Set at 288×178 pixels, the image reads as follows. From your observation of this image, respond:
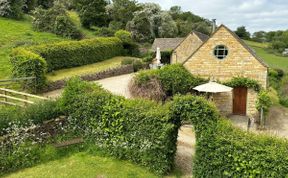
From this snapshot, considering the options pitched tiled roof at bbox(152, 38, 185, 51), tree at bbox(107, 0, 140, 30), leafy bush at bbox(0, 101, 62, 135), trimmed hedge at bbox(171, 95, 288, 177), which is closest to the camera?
trimmed hedge at bbox(171, 95, 288, 177)

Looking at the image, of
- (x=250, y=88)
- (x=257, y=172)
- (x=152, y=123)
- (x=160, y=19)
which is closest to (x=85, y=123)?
(x=152, y=123)

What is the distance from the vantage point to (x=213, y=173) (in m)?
14.2

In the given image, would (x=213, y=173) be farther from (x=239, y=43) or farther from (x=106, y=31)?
(x=106, y=31)

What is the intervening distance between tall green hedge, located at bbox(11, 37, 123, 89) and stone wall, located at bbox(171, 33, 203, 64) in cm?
879

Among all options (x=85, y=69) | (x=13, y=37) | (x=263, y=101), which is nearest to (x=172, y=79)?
(x=263, y=101)

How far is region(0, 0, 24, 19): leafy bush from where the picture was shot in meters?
46.3

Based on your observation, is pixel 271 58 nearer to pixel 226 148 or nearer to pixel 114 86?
pixel 114 86

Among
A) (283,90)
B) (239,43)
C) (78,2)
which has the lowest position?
(283,90)

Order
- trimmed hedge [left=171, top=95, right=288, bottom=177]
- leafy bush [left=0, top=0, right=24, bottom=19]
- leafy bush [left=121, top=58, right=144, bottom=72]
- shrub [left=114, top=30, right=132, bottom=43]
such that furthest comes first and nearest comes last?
shrub [left=114, top=30, right=132, bottom=43] → leafy bush [left=0, top=0, right=24, bottom=19] → leafy bush [left=121, top=58, right=144, bottom=72] → trimmed hedge [left=171, top=95, right=288, bottom=177]

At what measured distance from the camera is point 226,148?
1367 centimetres

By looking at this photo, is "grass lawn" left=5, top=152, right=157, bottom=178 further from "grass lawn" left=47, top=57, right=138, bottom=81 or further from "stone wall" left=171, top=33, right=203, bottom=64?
"stone wall" left=171, top=33, right=203, bottom=64

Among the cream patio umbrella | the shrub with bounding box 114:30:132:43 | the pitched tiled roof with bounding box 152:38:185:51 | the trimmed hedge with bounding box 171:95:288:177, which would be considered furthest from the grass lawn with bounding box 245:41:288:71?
the trimmed hedge with bounding box 171:95:288:177

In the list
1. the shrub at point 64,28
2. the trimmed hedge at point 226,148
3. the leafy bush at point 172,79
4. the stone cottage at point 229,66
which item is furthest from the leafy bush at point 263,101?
the shrub at point 64,28

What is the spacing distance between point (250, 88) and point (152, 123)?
11.1m
